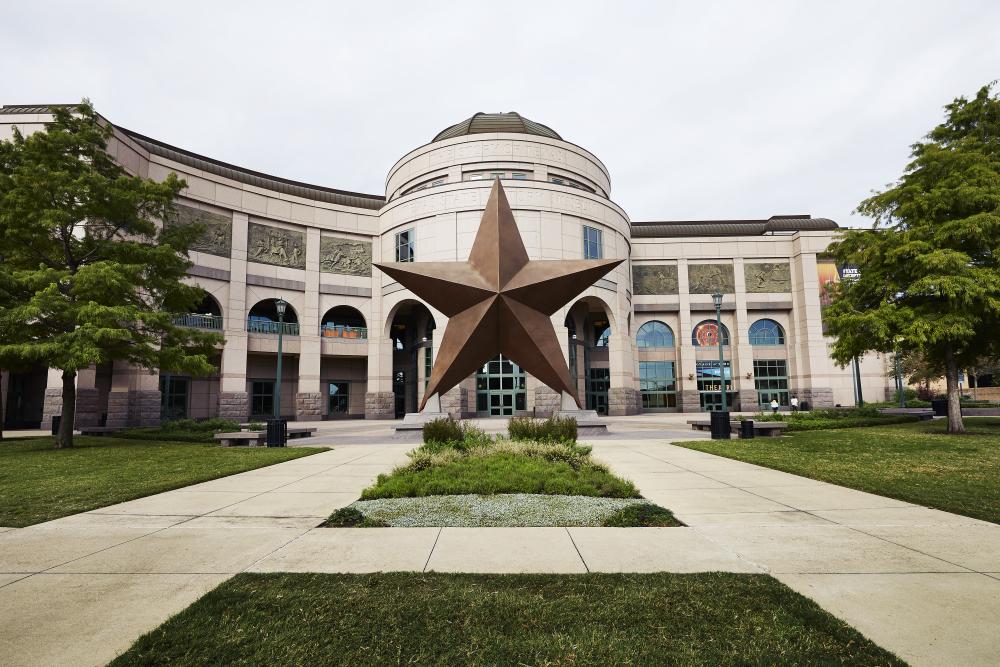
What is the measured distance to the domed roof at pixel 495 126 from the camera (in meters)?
41.7

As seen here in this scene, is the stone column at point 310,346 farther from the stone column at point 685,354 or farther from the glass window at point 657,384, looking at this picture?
the stone column at point 685,354

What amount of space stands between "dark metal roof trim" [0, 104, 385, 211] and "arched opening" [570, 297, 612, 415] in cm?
2008

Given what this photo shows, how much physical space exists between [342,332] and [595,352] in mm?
21224

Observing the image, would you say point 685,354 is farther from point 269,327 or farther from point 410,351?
point 269,327

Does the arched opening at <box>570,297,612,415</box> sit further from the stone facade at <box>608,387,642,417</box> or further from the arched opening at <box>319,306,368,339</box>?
the arched opening at <box>319,306,368,339</box>

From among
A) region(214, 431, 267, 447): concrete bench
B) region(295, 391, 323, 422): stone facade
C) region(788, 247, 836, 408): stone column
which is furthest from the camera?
region(788, 247, 836, 408): stone column

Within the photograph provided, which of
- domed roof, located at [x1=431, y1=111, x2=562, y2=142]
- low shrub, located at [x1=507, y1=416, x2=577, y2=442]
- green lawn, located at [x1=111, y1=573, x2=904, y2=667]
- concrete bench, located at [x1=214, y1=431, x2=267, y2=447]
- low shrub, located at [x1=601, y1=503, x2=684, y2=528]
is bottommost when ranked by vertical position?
concrete bench, located at [x1=214, y1=431, x2=267, y2=447]

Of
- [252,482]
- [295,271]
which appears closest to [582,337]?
[295,271]

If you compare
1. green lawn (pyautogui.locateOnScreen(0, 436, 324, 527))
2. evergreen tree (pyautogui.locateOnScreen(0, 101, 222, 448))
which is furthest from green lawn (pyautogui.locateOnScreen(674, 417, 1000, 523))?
evergreen tree (pyautogui.locateOnScreen(0, 101, 222, 448))

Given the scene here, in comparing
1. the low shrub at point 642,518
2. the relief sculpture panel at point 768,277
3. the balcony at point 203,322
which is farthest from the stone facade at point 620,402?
the low shrub at point 642,518

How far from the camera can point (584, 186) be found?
40969 mm

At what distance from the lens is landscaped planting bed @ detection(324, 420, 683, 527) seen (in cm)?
618

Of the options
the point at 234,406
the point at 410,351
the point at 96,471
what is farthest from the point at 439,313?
the point at 96,471

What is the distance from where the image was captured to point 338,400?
133 feet
